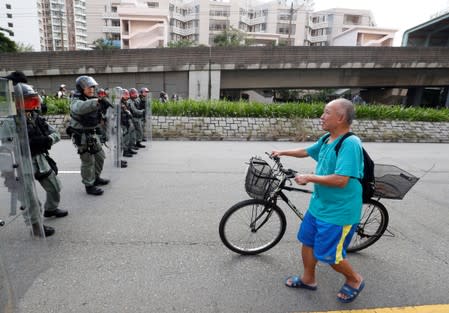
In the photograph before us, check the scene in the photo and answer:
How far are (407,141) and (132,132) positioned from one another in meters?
10.1

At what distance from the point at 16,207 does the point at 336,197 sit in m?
2.78

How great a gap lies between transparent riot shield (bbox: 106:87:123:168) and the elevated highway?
1497 centimetres

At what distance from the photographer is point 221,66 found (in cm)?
2053

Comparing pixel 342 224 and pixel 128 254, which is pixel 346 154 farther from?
pixel 128 254

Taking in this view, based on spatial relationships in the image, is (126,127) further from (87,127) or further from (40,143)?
(40,143)

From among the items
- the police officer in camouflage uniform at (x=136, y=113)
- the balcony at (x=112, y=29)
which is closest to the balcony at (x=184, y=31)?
the balcony at (x=112, y=29)

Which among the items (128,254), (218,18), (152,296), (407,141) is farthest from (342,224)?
(218,18)

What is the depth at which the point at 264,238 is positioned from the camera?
313cm

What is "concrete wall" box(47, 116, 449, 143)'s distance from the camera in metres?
10.5

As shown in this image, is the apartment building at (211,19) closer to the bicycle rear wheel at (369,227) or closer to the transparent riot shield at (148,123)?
the transparent riot shield at (148,123)

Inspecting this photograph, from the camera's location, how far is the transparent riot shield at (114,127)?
19.5 feet

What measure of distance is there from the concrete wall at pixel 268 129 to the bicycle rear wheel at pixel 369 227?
7.57m

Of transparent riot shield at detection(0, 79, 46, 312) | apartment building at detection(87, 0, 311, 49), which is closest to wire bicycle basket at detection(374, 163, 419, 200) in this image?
transparent riot shield at detection(0, 79, 46, 312)

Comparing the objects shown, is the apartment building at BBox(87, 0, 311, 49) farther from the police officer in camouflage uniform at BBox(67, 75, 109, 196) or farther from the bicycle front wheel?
the bicycle front wheel
